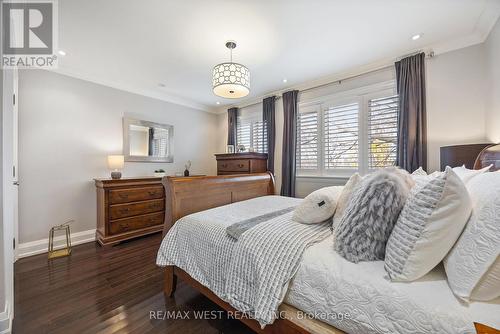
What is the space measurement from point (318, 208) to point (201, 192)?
105 centimetres

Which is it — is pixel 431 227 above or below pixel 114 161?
below

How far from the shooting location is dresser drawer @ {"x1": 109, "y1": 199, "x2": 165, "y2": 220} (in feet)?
9.21

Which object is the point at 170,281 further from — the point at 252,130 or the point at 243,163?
the point at 252,130

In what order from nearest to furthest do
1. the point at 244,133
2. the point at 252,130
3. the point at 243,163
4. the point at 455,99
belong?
1. the point at 455,99
2. the point at 243,163
3. the point at 252,130
4. the point at 244,133

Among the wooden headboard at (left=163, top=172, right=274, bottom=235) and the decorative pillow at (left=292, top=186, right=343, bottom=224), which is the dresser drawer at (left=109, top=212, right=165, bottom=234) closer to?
the wooden headboard at (left=163, top=172, right=274, bottom=235)

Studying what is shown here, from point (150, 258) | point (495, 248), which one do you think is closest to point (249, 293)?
point (495, 248)

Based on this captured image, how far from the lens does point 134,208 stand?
9.88 ft

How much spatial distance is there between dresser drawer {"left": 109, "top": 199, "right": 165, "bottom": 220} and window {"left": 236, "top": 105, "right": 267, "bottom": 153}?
2.05 metres

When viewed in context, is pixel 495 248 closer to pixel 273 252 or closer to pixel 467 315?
pixel 467 315

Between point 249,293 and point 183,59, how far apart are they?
2789 mm

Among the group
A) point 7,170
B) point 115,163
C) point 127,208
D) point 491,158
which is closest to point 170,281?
point 7,170

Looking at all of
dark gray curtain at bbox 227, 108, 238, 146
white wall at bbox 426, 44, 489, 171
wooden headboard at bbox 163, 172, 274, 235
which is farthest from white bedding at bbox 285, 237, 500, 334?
dark gray curtain at bbox 227, 108, 238, 146

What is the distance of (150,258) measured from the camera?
238 centimetres

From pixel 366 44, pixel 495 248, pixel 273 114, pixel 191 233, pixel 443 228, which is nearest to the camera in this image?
pixel 495 248
